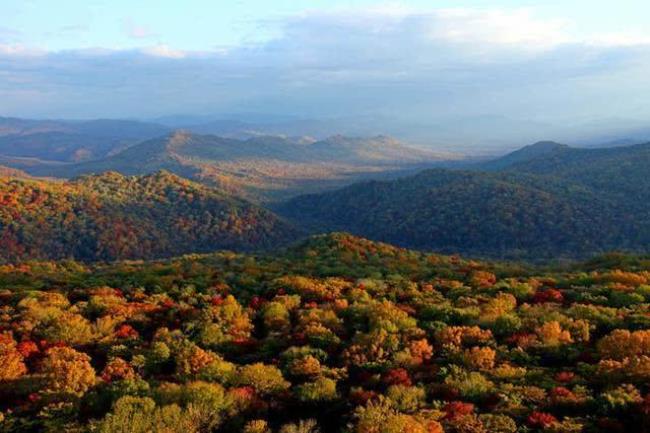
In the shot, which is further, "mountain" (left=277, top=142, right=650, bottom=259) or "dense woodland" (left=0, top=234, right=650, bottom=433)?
"mountain" (left=277, top=142, right=650, bottom=259)

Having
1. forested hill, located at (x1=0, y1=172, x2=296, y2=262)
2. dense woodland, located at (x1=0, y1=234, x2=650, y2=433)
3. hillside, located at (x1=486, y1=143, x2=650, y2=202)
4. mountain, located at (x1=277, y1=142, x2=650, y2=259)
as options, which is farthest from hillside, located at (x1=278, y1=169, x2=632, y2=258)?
dense woodland, located at (x1=0, y1=234, x2=650, y2=433)

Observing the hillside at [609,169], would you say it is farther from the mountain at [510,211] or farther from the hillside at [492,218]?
the hillside at [492,218]

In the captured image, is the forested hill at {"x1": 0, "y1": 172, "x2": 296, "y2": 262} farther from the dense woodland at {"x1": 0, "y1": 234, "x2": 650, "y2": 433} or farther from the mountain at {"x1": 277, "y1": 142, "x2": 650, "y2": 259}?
the dense woodland at {"x1": 0, "y1": 234, "x2": 650, "y2": 433}

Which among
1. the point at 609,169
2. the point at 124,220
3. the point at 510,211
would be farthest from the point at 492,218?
the point at 124,220

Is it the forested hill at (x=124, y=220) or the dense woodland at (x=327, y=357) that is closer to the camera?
the dense woodland at (x=327, y=357)

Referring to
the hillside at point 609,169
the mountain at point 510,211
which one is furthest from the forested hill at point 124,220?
the hillside at point 609,169

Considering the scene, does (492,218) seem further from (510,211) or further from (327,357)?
(327,357)
